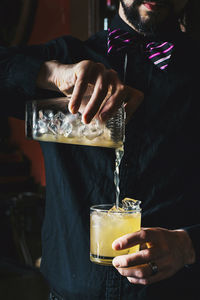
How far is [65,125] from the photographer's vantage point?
118 cm

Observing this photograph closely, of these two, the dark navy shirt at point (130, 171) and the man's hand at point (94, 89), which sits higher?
the man's hand at point (94, 89)

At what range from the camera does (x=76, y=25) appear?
3438mm

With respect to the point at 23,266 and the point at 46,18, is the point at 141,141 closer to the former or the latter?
the point at 23,266

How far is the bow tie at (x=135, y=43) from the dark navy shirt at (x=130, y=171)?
2.0 inches

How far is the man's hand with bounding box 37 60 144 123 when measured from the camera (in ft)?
3.25

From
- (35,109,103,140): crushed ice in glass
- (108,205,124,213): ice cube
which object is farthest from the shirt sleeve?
(108,205,124,213): ice cube

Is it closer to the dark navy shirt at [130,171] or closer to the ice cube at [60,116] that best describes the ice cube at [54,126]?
the ice cube at [60,116]

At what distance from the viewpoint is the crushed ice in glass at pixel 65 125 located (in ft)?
3.71

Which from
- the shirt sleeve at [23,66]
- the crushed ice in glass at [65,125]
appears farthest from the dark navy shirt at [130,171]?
the crushed ice in glass at [65,125]

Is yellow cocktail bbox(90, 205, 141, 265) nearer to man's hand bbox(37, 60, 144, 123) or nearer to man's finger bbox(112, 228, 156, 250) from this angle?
man's finger bbox(112, 228, 156, 250)

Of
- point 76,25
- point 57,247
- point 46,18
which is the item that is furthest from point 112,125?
point 46,18

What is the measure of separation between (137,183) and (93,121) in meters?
0.38

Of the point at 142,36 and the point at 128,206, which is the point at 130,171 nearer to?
the point at 128,206

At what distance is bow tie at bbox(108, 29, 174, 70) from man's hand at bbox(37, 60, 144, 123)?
1.14 ft
